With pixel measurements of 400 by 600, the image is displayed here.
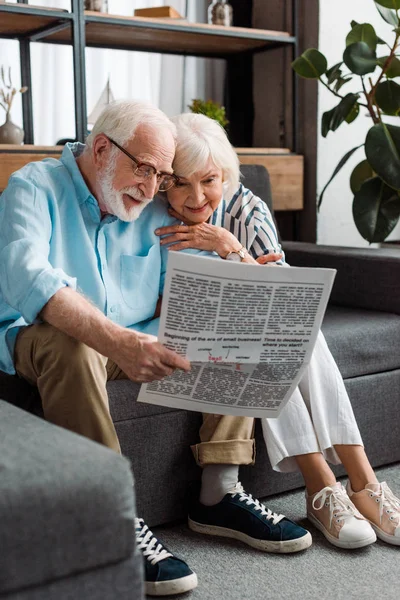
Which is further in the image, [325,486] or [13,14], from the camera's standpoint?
[13,14]

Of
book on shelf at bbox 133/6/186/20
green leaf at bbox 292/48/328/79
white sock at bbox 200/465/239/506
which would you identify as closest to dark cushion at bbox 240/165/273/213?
green leaf at bbox 292/48/328/79

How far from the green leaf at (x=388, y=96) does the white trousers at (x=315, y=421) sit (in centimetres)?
122

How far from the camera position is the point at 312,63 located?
9.30 feet

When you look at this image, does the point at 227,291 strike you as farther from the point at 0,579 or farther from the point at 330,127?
the point at 330,127

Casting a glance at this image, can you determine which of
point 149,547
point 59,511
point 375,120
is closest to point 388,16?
point 375,120

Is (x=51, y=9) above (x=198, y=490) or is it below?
above

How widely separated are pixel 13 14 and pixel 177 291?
1.62m

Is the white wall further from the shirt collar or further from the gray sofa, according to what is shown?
the shirt collar

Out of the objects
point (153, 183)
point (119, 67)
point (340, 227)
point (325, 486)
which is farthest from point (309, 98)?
point (325, 486)

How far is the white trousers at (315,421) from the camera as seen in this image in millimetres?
1812

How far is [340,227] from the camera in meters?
3.32

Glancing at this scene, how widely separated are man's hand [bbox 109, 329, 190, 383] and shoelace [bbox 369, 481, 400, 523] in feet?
2.01

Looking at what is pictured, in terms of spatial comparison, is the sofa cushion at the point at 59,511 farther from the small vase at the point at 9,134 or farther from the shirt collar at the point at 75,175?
the small vase at the point at 9,134

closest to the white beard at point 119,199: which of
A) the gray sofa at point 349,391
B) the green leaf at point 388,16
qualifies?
the gray sofa at point 349,391
